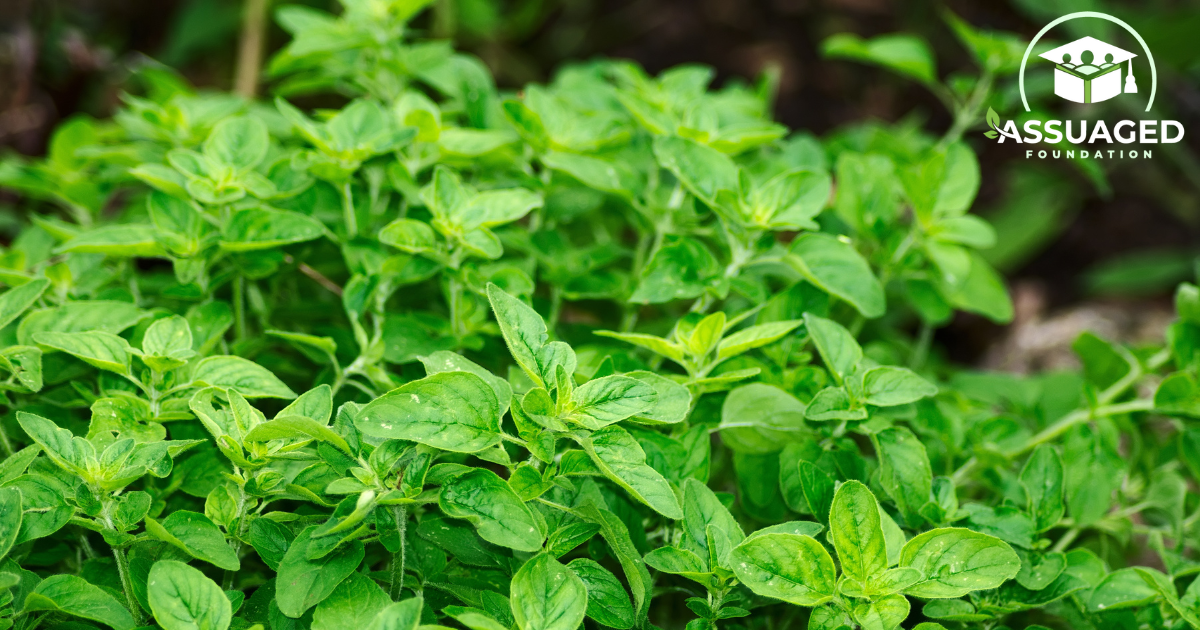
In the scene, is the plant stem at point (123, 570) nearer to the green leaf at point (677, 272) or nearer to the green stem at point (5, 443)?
the green stem at point (5, 443)

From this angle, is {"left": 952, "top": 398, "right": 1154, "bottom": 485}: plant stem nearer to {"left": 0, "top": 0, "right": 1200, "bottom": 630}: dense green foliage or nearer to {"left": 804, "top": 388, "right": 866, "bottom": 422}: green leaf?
{"left": 0, "top": 0, "right": 1200, "bottom": 630}: dense green foliage

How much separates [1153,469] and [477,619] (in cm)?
111

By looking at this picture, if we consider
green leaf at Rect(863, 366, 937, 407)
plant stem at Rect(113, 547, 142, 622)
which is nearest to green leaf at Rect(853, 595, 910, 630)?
green leaf at Rect(863, 366, 937, 407)

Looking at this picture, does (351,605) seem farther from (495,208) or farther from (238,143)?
(238,143)

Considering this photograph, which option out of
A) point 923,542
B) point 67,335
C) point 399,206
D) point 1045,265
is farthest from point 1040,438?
point 1045,265

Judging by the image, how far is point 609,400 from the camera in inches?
35.9

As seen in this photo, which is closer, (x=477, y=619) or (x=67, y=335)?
(x=477, y=619)

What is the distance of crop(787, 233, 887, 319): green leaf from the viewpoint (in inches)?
47.0

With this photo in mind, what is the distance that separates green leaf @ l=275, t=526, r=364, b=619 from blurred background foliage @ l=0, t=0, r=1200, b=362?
1686 mm

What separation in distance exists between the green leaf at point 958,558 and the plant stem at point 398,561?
0.49m

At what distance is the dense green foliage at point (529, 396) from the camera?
35.0 inches

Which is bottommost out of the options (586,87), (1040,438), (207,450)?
(1040,438)

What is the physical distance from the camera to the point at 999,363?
2297mm

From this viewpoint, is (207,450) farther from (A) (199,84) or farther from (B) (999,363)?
(A) (199,84)
